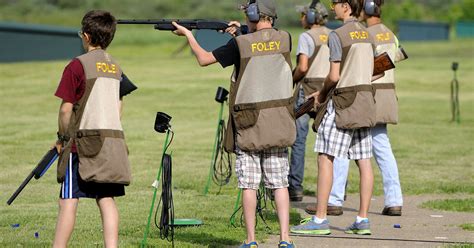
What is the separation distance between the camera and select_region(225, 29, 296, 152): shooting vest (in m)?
9.01

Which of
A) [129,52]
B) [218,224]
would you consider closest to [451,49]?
[129,52]

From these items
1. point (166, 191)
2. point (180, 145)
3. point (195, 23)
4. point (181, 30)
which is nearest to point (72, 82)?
point (181, 30)

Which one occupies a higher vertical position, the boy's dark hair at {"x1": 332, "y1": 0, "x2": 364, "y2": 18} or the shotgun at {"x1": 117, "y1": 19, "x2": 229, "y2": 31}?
the boy's dark hair at {"x1": 332, "y1": 0, "x2": 364, "y2": 18}

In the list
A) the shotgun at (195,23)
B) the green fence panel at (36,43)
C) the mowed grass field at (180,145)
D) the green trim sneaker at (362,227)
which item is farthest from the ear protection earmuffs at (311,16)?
the green fence panel at (36,43)

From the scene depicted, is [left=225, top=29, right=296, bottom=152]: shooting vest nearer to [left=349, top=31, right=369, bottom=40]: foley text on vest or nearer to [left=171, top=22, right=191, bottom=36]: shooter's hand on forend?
[left=171, top=22, right=191, bottom=36]: shooter's hand on forend

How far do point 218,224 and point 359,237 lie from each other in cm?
137

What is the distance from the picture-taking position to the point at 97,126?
8.05m

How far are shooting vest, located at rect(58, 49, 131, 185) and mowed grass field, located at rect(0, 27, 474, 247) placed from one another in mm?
1620

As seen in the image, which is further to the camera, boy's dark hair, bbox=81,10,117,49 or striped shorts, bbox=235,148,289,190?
striped shorts, bbox=235,148,289,190

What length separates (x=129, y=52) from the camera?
5028 cm

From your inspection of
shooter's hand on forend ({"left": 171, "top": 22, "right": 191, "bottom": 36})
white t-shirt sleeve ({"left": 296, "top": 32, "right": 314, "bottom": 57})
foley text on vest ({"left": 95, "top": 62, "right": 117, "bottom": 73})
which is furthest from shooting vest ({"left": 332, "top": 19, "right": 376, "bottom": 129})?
foley text on vest ({"left": 95, "top": 62, "right": 117, "bottom": 73})

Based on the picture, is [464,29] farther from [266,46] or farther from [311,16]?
[266,46]

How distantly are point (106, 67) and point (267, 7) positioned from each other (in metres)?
1.62

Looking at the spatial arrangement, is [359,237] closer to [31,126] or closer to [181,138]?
[181,138]
